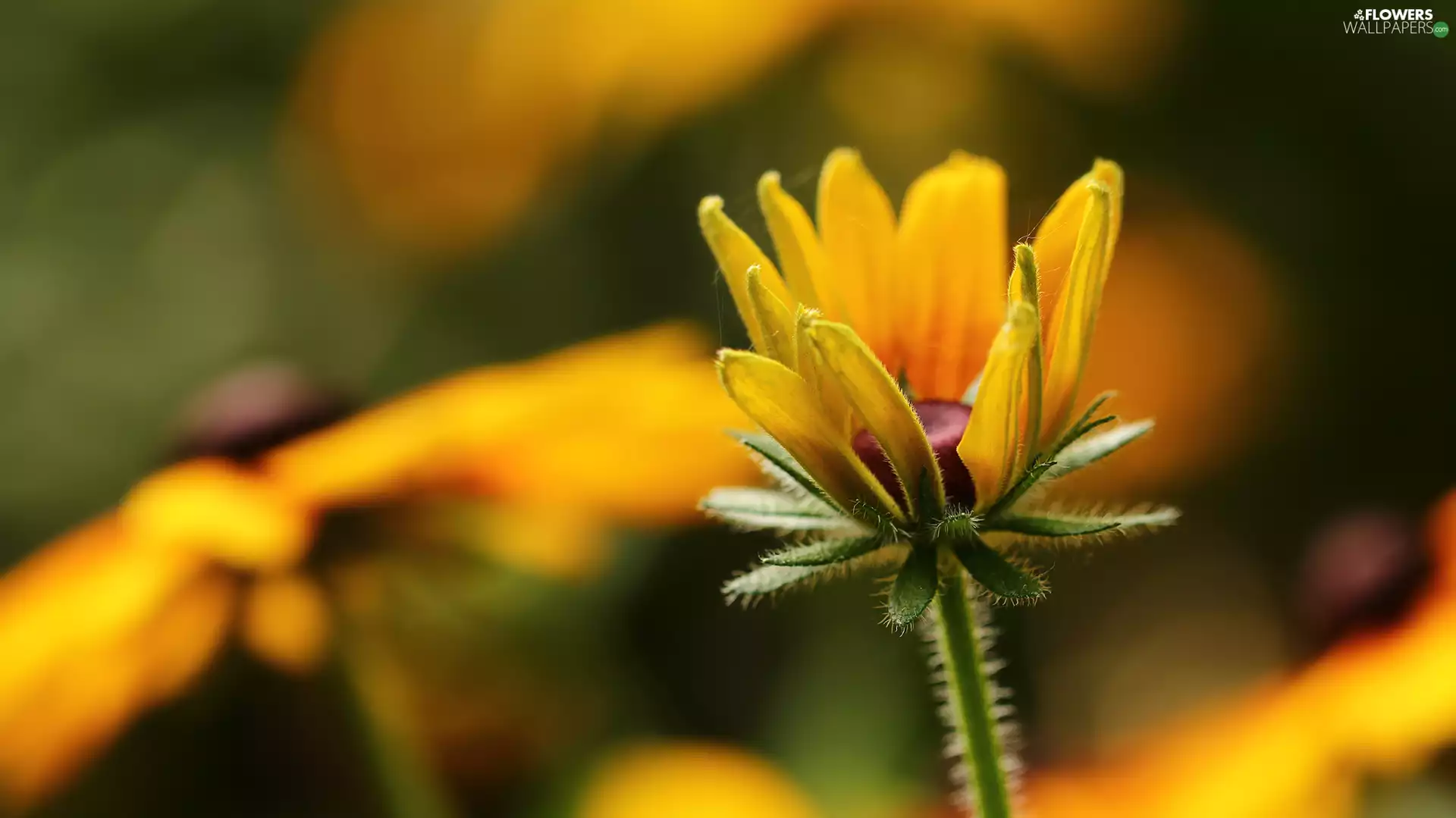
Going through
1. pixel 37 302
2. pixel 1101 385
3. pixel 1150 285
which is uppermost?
pixel 37 302

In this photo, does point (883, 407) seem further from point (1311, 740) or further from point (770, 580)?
point (1311, 740)

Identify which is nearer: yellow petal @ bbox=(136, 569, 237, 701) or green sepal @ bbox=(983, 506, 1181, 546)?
green sepal @ bbox=(983, 506, 1181, 546)

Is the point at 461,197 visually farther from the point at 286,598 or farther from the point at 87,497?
the point at 286,598

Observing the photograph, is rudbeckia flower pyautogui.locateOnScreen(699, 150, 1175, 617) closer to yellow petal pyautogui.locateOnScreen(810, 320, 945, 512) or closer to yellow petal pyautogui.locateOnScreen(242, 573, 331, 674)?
yellow petal pyautogui.locateOnScreen(810, 320, 945, 512)

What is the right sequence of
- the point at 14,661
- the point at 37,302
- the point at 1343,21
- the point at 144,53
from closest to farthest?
the point at 14,661 → the point at 1343,21 → the point at 37,302 → the point at 144,53

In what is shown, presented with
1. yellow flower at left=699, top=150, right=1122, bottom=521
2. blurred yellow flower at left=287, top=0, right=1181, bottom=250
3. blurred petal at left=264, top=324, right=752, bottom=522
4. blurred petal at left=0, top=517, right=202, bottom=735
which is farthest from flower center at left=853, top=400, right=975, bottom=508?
blurred yellow flower at left=287, top=0, right=1181, bottom=250

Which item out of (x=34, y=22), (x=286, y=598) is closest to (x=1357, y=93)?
(x=286, y=598)

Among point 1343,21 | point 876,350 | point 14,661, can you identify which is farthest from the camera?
point 1343,21
